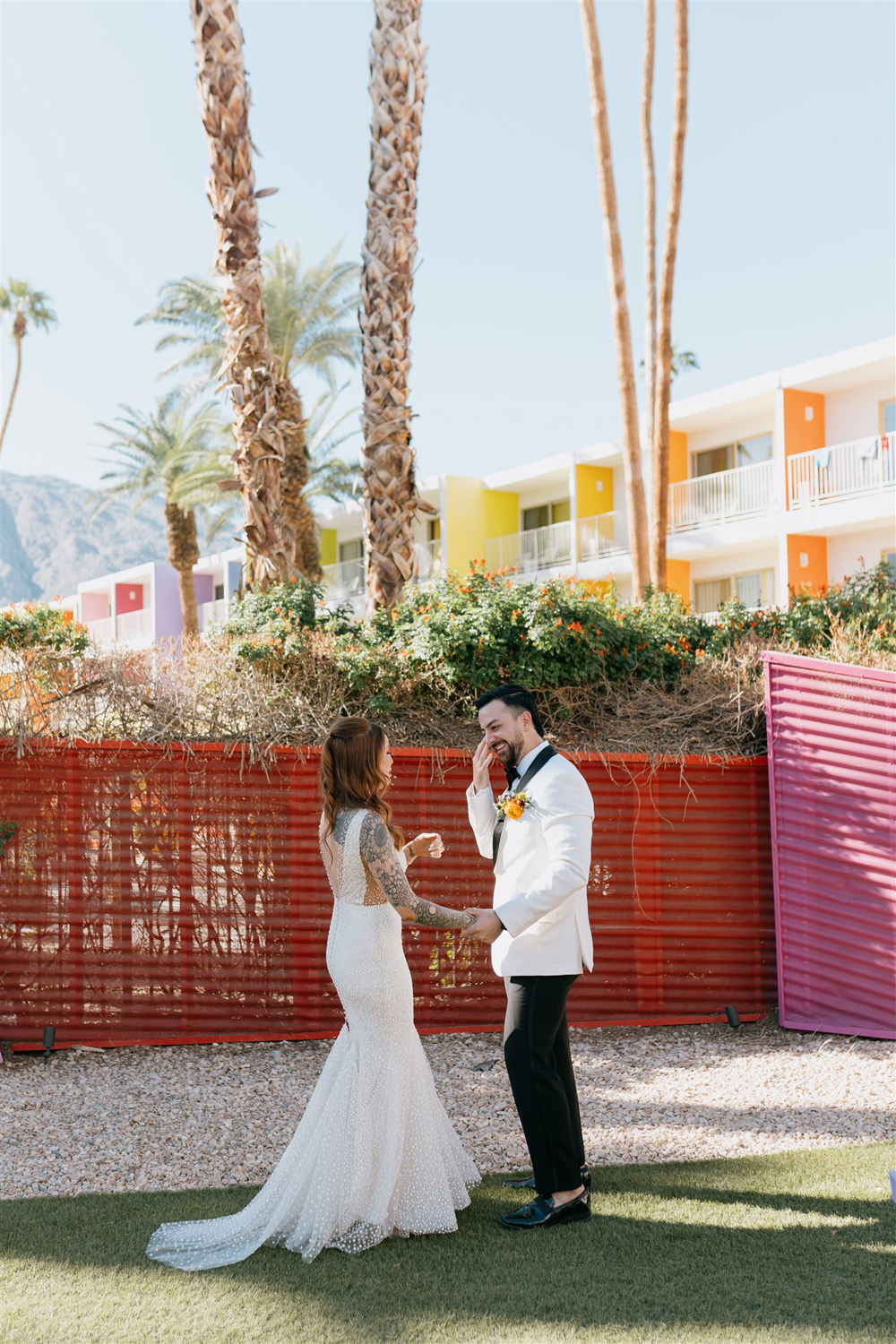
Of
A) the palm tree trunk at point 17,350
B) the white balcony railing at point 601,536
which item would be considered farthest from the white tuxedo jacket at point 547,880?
the palm tree trunk at point 17,350

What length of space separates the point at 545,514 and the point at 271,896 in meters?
25.0

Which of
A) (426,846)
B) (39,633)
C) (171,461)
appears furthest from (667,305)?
(171,461)

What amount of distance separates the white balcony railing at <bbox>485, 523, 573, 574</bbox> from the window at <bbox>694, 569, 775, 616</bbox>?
3470 millimetres

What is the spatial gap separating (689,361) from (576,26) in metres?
31.2

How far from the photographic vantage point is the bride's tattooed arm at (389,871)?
3998 millimetres

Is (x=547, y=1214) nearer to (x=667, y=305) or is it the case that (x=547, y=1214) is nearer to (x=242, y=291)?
(x=242, y=291)

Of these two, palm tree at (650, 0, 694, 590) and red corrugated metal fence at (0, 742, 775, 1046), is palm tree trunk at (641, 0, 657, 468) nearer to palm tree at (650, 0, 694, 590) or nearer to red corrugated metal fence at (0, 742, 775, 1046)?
palm tree at (650, 0, 694, 590)

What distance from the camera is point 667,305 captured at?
47.0 feet

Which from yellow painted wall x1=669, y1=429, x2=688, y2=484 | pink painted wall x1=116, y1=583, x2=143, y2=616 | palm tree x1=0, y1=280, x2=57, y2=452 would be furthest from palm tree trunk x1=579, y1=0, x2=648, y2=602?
pink painted wall x1=116, y1=583, x2=143, y2=616

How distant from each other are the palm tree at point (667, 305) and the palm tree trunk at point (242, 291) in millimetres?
5453

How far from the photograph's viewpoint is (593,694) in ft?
29.4

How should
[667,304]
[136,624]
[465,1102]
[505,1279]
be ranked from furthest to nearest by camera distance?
[136,624] → [667,304] → [465,1102] → [505,1279]

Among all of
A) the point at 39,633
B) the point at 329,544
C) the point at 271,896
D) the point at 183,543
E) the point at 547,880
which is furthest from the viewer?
the point at 329,544

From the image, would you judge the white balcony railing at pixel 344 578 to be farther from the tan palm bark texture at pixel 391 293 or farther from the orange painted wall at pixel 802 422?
the tan palm bark texture at pixel 391 293
